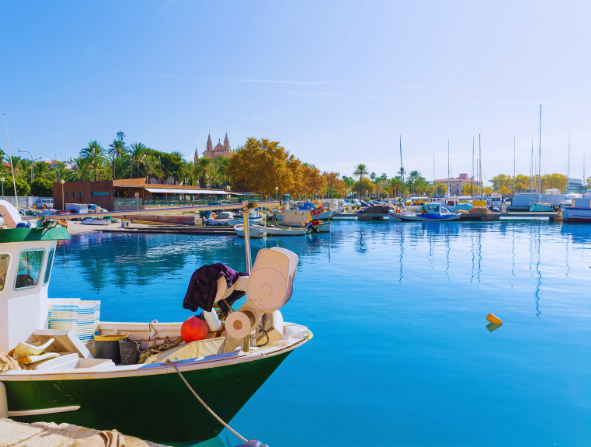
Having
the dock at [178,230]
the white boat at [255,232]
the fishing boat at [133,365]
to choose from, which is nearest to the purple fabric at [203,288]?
the fishing boat at [133,365]

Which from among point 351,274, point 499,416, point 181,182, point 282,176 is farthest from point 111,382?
point 181,182

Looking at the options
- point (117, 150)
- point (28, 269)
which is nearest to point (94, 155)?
point (117, 150)

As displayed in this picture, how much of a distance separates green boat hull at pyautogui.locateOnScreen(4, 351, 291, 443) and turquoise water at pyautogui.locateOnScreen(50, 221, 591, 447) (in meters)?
0.93

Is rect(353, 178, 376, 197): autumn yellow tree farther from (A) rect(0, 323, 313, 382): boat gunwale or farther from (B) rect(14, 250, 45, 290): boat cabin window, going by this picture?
(A) rect(0, 323, 313, 382): boat gunwale

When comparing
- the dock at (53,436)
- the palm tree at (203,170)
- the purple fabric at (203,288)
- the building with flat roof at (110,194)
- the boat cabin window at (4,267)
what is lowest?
the dock at (53,436)

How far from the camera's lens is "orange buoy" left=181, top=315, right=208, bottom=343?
8688 millimetres

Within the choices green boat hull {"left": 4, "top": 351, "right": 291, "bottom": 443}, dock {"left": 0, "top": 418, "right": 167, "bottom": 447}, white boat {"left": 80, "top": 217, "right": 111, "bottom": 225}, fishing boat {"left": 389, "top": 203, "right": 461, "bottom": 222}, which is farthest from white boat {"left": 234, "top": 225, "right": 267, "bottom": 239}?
dock {"left": 0, "top": 418, "right": 167, "bottom": 447}

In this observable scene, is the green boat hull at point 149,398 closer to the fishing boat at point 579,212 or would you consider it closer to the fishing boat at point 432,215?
the fishing boat at point 432,215

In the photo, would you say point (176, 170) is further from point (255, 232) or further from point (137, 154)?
point (255, 232)

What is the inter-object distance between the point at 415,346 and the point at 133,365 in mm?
8370

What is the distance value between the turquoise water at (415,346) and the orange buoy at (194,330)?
1.85 metres

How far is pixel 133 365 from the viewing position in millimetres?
7129

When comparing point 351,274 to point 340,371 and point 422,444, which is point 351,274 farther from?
point 422,444

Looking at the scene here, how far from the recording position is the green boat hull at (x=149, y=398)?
276 inches
